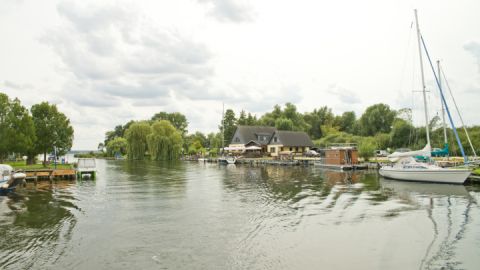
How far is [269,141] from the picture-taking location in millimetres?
85500

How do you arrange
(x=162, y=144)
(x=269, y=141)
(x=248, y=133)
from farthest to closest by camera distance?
(x=162, y=144)
(x=248, y=133)
(x=269, y=141)

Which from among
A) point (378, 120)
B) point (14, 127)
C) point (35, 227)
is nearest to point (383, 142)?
point (378, 120)

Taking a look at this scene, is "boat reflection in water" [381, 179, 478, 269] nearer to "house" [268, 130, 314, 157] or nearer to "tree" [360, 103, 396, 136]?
"house" [268, 130, 314, 157]

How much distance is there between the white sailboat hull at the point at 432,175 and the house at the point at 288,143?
144ft

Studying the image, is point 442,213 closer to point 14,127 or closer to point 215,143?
point 14,127

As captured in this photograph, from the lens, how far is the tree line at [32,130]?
44531mm

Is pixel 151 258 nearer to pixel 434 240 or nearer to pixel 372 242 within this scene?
pixel 372 242

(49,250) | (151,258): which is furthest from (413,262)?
(49,250)

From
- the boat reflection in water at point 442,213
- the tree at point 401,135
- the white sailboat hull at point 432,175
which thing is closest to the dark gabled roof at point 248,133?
the tree at point 401,135

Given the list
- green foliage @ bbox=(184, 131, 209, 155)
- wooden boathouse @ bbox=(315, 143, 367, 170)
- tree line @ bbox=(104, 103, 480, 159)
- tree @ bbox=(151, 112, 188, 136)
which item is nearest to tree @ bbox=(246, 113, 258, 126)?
tree line @ bbox=(104, 103, 480, 159)

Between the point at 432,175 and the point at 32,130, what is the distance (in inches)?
1789

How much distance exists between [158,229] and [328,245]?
23.5ft

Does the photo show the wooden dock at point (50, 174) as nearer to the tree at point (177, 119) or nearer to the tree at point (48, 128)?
the tree at point (48, 128)

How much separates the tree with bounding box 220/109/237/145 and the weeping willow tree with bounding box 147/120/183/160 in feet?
44.6
